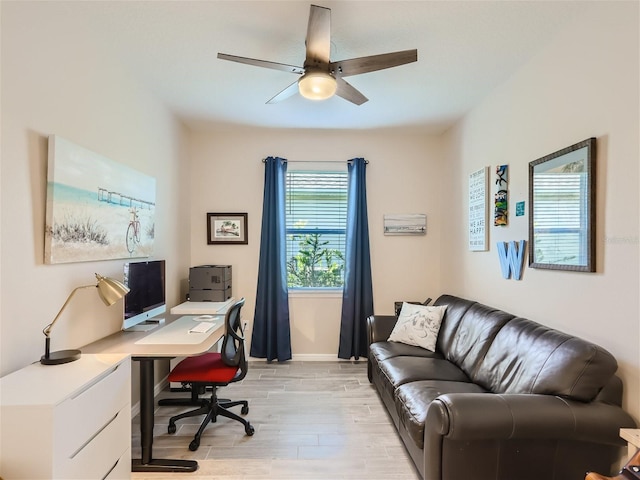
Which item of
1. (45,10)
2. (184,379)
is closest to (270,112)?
(45,10)

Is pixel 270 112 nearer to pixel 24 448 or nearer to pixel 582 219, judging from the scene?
pixel 582 219

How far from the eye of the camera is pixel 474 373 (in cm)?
234

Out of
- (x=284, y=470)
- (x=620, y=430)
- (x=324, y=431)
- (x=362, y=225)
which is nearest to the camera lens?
(x=620, y=430)

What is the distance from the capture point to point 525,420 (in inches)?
59.0

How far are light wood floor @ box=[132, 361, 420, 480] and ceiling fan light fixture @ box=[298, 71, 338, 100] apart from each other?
2.34 metres

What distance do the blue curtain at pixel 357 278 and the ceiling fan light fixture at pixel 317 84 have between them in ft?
6.08

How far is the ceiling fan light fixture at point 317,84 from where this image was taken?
2.01m

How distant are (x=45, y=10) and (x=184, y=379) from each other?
89.4 inches

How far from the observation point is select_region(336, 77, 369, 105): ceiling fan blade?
7.37 ft

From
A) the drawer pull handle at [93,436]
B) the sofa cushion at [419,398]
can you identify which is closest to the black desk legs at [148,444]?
the drawer pull handle at [93,436]

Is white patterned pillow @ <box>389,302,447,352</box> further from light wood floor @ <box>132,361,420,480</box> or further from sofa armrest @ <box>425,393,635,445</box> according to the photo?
sofa armrest @ <box>425,393,635,445</box>

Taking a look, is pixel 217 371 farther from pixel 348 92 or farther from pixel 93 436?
pixel 348 92

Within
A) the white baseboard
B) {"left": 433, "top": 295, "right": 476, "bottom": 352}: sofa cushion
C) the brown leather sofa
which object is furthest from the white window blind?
the white baseboard

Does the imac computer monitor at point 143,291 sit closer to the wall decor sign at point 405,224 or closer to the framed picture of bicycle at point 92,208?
the framed picture of bicycle at point 92,208
